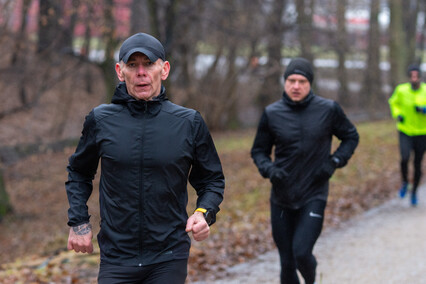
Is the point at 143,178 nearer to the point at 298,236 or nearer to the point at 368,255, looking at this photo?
the point at 298,236

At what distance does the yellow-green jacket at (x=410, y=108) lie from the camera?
1018 centimetres

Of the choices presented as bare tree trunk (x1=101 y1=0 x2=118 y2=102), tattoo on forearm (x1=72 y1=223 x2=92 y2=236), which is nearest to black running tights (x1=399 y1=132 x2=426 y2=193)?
tattoo on forearm (x1=72 y1=223 x2=92 y2=236)

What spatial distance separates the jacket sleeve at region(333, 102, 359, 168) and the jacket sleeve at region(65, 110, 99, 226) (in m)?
2.69

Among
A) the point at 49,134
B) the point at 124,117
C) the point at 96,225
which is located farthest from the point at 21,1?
the point at 124,117

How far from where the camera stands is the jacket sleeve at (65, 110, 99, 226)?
11.6 ft

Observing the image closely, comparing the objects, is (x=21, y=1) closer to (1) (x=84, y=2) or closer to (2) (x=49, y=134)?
(1) (x=84, y=2)

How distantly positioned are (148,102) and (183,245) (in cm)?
82

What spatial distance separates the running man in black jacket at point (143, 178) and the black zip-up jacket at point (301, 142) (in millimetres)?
2002

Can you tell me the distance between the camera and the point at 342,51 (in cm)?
2723

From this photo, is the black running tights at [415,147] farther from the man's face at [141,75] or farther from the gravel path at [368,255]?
the man's face at [141,75]

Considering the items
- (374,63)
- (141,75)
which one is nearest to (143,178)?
(141,75)

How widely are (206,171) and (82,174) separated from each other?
0.73 m

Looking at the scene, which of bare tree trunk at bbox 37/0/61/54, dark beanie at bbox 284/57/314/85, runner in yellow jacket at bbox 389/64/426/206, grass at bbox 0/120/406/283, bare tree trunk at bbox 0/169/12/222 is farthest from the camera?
bare tree trunk at bbox 0/169/12/222

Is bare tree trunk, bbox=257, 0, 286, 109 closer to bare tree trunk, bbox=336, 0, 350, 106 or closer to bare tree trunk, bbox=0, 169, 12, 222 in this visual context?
bare tree trunk, bbox=336, 0, 350, 106
